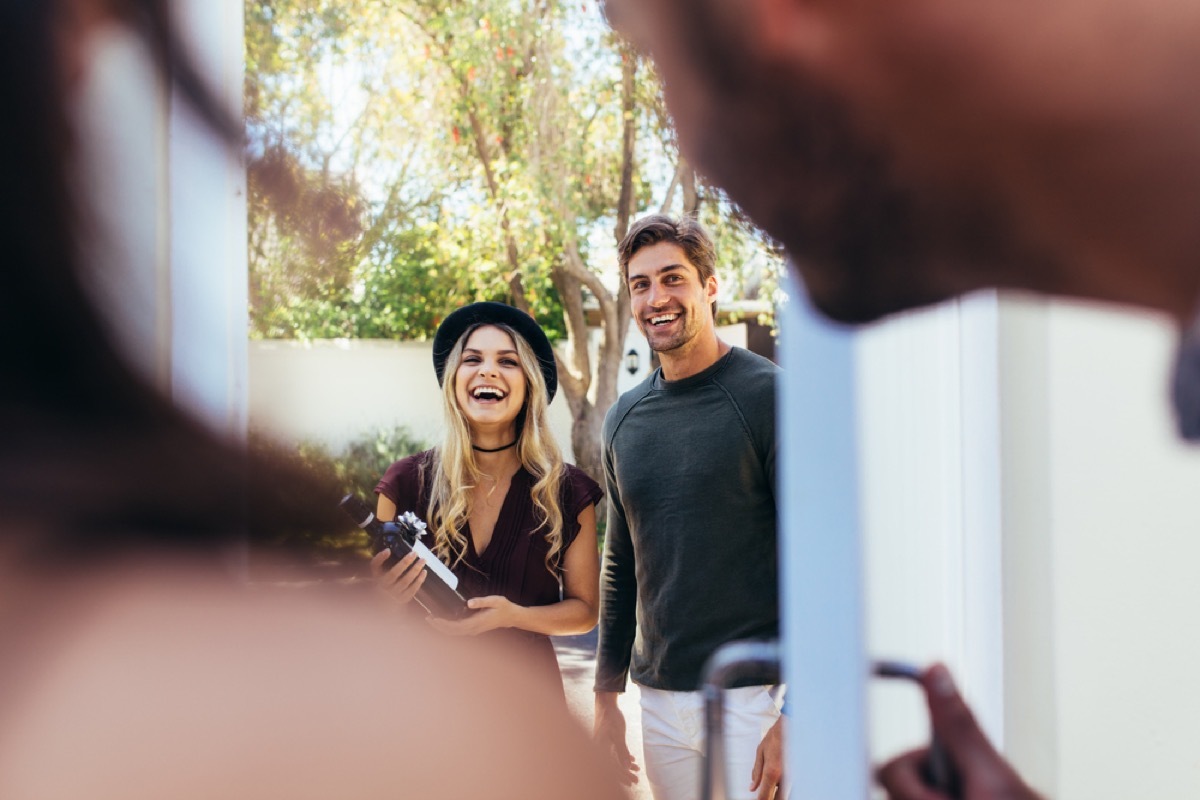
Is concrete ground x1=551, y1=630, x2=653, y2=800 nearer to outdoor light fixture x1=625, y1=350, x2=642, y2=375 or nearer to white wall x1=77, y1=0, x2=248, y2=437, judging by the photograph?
white wall x1=77, y1=0, x2=248, y2=437

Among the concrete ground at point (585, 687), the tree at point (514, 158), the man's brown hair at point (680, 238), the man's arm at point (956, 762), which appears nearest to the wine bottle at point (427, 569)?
the man's brown hair at point (680, 238)

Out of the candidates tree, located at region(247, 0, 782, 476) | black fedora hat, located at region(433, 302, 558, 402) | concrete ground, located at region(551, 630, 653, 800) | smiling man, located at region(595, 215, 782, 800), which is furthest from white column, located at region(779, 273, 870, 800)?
tree, located at region(247, 0, 782, 476)

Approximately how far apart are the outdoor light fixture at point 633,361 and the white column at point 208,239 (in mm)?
5397

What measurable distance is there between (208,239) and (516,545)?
66 centimetres

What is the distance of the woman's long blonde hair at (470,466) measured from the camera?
141 centimetres

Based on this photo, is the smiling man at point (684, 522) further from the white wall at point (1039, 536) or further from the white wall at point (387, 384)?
the white wall at point (387, 384)

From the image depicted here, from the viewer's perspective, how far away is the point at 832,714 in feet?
1.42

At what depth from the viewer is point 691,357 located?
1.48m

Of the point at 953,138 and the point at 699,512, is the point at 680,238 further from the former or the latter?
the point at 953,138

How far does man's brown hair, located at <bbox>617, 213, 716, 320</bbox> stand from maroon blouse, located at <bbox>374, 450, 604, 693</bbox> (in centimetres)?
39

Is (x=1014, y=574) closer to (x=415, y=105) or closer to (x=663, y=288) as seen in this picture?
(x=663, y=288)

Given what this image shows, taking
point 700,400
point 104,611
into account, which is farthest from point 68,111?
point 700,400

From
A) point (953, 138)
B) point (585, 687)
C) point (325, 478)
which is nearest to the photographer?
point (953, 138)

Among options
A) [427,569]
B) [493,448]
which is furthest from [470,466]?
[427,569]
